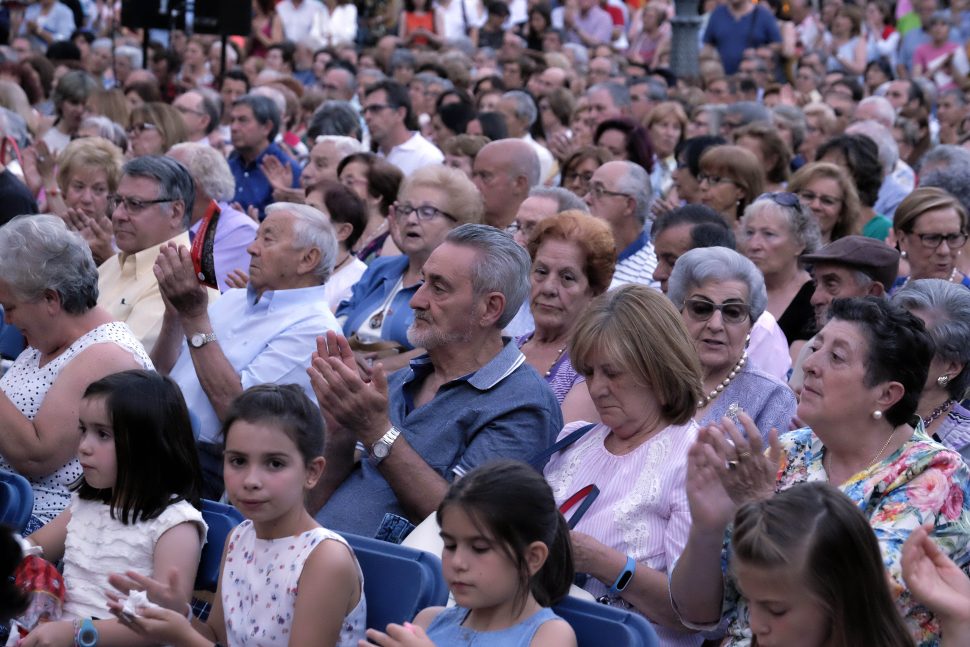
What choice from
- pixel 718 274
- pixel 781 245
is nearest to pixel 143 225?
pixel 718 274

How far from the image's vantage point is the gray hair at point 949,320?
344 cm

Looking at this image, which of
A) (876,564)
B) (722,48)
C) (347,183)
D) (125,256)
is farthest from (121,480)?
(722,48)

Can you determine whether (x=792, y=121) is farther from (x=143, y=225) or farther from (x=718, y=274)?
(x=718, y=274)

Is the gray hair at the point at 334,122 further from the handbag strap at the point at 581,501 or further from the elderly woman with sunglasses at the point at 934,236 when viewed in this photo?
the handbag strap at the point at 581,501

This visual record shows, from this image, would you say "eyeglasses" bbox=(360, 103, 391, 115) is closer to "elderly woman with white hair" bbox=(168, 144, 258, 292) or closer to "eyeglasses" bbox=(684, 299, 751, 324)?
"elderly woman with white hair" bbox=(168, 144, 258, 292)

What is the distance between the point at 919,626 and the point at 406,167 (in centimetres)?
644

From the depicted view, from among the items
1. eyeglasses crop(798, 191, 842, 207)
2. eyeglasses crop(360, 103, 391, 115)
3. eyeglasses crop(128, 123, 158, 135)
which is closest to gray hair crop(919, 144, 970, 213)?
eyeglasses crop(798, 191, 842, 207)

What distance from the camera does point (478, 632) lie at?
101 inches

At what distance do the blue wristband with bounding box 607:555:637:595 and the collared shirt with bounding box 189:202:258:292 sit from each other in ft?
10.9

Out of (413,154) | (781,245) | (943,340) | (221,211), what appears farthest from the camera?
(413,154)

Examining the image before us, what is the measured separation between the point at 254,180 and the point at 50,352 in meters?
4.61

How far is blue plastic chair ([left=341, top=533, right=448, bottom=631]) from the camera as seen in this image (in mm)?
2832

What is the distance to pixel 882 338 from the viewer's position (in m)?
3.01

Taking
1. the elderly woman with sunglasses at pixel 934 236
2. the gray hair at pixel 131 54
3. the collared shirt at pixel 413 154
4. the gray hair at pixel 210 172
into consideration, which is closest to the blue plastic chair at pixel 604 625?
the elderly woman with sunglasses at pixel 934 236
